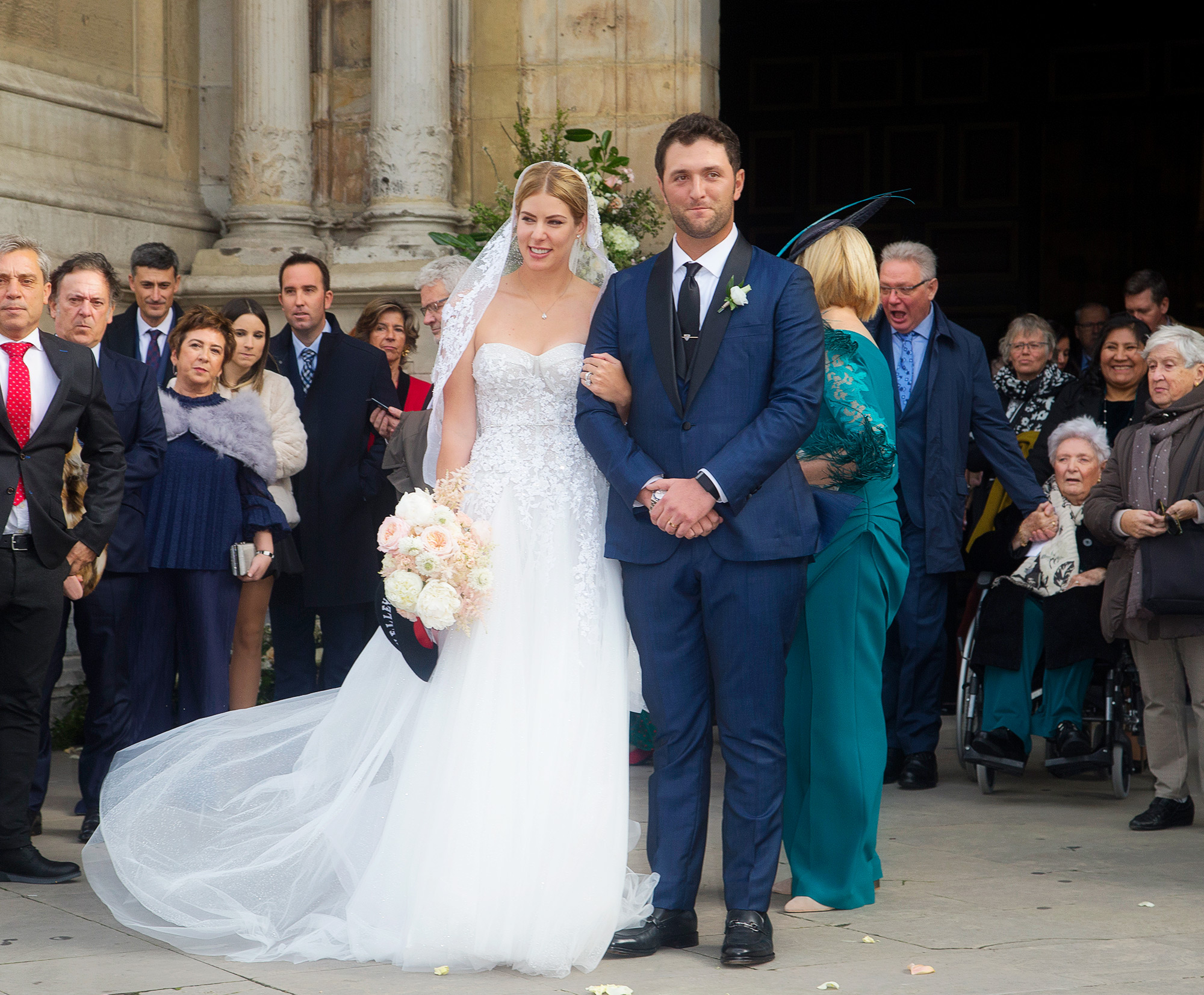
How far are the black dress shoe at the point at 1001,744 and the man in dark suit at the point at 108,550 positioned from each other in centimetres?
338

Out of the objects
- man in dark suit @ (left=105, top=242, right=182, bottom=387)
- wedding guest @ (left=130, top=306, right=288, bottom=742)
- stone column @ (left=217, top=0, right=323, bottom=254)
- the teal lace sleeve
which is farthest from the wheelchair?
stone column @ (left=217, top=0, right=323, bottom=254)

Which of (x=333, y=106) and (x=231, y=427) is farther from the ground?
(x=333, y=106)

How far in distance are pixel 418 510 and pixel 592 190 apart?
11.8 ft

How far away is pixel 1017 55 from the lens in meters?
12.0

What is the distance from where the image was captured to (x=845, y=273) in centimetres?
473

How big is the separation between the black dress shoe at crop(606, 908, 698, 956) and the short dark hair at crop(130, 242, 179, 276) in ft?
12.2

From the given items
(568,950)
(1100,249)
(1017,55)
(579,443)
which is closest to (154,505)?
(579,443)

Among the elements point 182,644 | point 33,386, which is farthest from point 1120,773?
point 33,386

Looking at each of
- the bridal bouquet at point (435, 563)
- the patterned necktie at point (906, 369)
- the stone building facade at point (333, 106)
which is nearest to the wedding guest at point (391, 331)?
the stone building facade at point (333, 106)

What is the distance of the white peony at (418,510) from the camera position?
424 cm

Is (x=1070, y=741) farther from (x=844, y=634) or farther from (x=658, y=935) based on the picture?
(x=658, y=935)

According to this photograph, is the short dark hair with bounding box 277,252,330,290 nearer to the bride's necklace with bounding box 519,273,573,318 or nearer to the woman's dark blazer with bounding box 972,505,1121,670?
the bride's necklace with bounding box 519,273,573,318

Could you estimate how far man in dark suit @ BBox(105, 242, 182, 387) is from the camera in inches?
257

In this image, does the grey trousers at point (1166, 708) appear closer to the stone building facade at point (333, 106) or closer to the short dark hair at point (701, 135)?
the short dark hair at point (701, 135)
